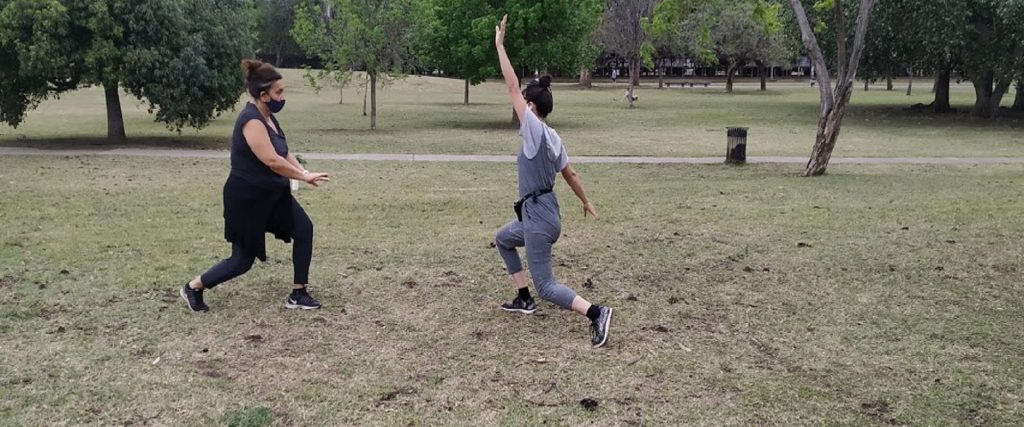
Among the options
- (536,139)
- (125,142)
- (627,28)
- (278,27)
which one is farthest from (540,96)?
(278,27)

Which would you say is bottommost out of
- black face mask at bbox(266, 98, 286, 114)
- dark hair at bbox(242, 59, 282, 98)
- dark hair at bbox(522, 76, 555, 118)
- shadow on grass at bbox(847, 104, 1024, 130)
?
shadow on grass at bbox(847, 104, 1024, 130)

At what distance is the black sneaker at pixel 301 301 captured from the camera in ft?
18.7

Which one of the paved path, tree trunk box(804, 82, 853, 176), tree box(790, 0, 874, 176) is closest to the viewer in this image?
tree box(790, 0, 874, 176)

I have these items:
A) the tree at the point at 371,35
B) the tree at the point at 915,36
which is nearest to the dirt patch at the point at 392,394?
the tree at the point at 371,35

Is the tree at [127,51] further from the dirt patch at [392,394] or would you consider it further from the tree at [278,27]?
the tree at [278,27]

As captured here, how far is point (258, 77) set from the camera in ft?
16.8

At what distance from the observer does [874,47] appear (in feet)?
85.5

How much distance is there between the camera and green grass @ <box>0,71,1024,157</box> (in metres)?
18.2

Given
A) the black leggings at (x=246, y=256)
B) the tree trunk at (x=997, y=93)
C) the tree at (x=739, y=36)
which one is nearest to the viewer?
the black leggings at (x=246, y=256)

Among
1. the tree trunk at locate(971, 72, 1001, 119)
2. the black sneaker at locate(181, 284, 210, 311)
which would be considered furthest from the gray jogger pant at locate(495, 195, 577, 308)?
the tree trunk at locate(971, 72, 1001, 119)

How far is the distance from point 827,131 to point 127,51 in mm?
12767

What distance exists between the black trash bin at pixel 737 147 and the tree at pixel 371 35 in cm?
1126

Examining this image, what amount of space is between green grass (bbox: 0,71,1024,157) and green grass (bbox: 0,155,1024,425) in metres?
8.19

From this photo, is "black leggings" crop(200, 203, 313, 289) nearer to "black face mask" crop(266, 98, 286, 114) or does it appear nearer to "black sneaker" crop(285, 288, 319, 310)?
"black sneaker" crop(285, 288, 319, 310)
